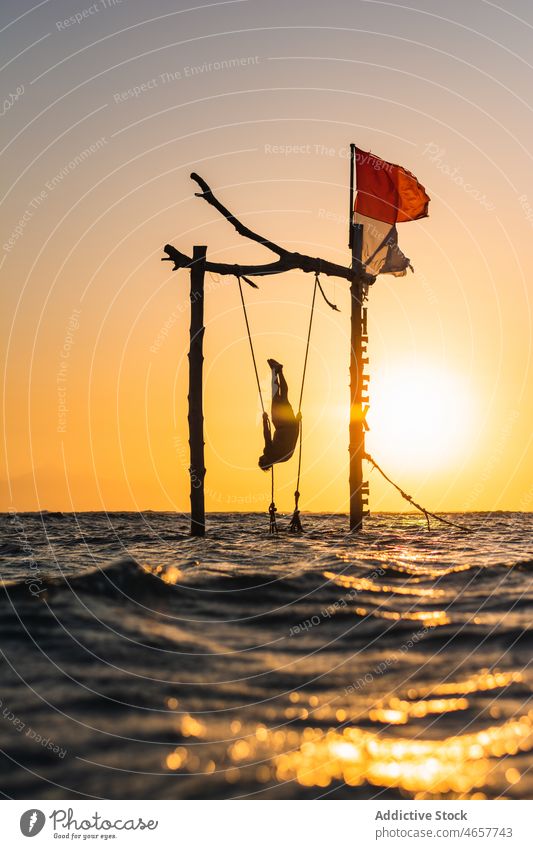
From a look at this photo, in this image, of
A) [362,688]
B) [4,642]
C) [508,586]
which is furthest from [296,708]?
[508,586]

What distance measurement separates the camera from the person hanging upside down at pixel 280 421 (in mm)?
18500

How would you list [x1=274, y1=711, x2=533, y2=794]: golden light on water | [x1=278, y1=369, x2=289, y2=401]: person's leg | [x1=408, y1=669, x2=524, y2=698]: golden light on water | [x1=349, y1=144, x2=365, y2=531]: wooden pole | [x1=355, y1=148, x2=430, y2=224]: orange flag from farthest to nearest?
1. [x1=355, y1=148, x2=430, y2=224]: orange flag
2. [x1=349, y1=144, x2=365, y2=531]: wooden pole
3. [x1=278, y1=369, x2=289, y2=401]: person's leg
4. [x1=408, y1=669, x2=524, y2=698]: golden light on water
5. [x1=274, y1=711, x2=533, y2=794]: golden light on water

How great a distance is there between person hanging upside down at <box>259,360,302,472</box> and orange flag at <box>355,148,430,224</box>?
6.44 meters

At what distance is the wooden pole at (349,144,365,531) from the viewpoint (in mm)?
21359

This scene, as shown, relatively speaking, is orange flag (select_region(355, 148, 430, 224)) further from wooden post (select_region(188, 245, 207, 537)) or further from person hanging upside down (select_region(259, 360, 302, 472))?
person hanging upside down (select_region(259, 360, 302, 472))

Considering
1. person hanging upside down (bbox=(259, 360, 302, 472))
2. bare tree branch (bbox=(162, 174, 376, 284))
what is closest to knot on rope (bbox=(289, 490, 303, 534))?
person hanging upside down (bbox=(259, 360, 302, 472))

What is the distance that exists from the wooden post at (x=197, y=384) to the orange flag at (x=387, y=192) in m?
5.29

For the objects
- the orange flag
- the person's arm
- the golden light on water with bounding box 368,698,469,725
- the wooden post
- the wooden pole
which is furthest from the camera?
the orange flag

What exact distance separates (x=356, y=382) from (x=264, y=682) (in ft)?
48.7

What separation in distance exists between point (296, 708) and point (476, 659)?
7.36 ft

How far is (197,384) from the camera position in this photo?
750 inches

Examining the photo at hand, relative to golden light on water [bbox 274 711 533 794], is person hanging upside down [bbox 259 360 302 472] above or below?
above

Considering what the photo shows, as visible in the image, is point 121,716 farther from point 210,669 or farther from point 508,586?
point 508,586

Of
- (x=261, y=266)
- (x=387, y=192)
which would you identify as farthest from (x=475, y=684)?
(x=387, y=192)
